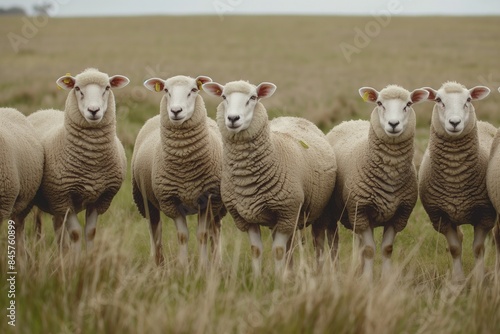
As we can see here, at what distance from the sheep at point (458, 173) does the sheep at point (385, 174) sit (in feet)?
0.63

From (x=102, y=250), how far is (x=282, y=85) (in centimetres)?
1658

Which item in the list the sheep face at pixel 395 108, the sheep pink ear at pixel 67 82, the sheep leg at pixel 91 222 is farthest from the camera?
the sheep leg at pixel 91 222

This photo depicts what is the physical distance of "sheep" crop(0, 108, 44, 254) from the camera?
5469mm

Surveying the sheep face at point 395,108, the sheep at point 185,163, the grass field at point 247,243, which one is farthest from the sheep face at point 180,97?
the sheep face at point 395,108

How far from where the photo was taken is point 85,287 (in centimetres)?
405

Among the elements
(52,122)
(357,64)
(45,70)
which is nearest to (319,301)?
(52,122)

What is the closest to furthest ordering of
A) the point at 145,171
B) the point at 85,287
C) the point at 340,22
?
1. the point at 85,287
2. the point at 145,171
3. the point at 340,22

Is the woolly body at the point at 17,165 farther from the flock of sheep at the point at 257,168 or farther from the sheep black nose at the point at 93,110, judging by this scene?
the sheep black nose at the point at 93,110

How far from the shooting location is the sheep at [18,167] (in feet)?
17.9

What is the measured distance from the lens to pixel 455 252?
593 centimetres

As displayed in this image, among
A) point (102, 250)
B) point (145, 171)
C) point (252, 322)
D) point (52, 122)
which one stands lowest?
point (252, 322)

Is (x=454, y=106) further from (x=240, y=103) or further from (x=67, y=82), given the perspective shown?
(x=67, y=82)

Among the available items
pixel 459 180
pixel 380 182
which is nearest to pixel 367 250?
pixel 380 182

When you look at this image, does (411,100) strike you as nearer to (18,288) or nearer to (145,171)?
(145,171)
